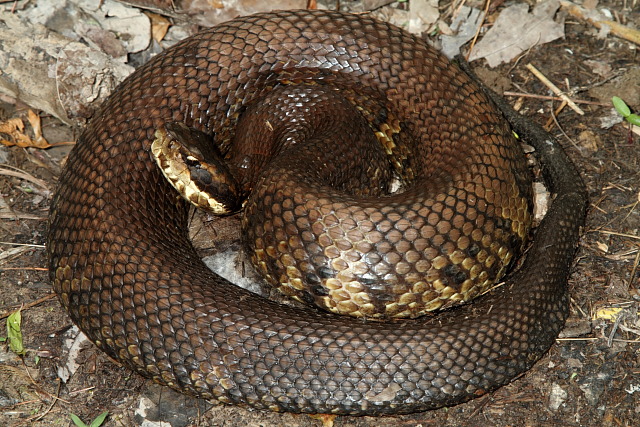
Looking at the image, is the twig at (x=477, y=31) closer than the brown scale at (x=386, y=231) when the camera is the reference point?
No

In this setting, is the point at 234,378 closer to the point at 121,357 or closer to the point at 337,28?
the point at 121,357

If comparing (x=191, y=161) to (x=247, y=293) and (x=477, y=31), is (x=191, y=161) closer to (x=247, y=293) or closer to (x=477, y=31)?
(x=247, y=293)

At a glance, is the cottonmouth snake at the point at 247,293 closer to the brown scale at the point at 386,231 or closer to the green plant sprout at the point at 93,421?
the brown scale at the point at 386,231

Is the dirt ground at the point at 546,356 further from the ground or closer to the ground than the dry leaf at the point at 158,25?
closer to the ground

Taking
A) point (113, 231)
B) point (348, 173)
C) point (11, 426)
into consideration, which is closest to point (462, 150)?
point (348, 173)

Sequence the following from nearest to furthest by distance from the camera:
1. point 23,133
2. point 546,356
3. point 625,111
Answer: point 546,356 → point 625,111 → point 23,133

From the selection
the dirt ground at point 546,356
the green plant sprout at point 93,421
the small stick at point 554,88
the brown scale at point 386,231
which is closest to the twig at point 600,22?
the dirt ground at point 546,356

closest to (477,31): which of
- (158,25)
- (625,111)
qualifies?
(625,111)
